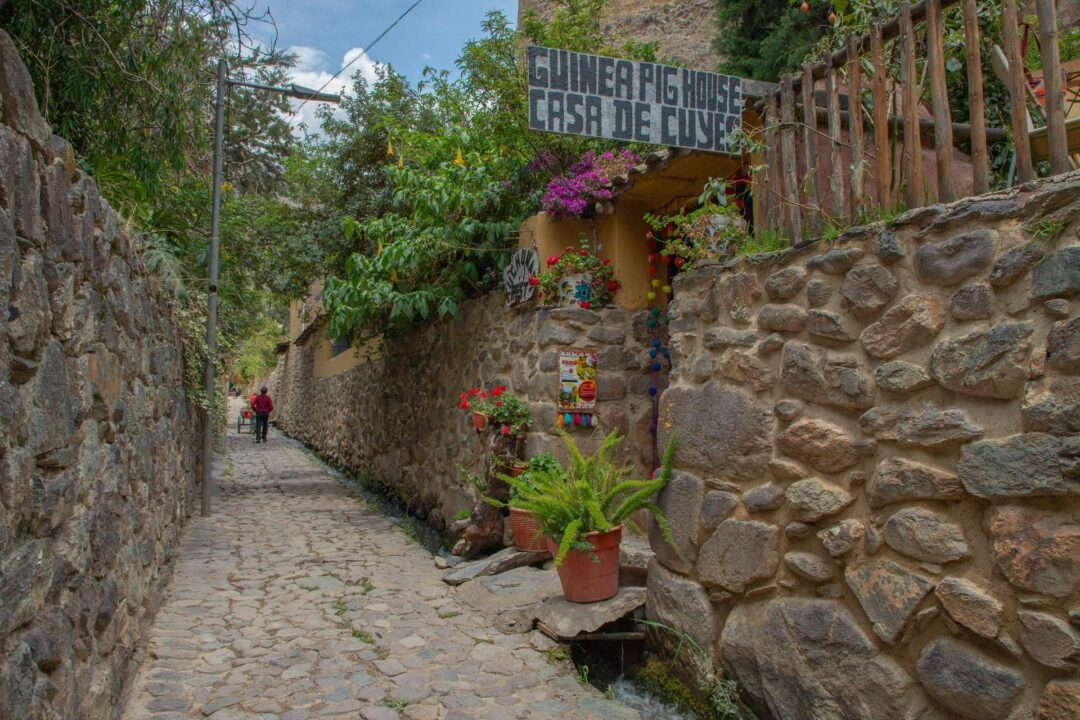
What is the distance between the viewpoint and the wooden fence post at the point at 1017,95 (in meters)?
2.29

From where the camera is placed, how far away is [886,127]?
2799 millimetres

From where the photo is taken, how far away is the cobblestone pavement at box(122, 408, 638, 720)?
10.5 ft

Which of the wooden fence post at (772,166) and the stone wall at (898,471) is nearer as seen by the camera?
the stone wall at (898,471)

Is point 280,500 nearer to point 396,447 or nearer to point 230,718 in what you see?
point 396,447

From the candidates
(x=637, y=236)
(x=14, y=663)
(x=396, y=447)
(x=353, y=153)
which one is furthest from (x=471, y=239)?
Answer: (x=14, y=663)

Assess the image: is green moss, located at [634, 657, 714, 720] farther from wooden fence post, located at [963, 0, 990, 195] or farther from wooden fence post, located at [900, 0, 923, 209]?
wooden fence post, located at [963, 0, 990, 195]

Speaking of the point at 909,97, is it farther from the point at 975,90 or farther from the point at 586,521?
the point at 586,521

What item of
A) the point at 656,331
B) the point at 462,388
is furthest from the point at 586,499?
the point at 462,388

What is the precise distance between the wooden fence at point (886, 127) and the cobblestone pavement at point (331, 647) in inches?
90.5

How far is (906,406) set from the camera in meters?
2.41

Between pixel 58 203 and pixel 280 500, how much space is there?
24.6 ft

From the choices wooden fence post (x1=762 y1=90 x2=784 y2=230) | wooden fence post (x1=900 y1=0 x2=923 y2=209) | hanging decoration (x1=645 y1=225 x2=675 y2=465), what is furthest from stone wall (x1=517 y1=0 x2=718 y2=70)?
wooden fence post (x1=900 y1=0 x2=923 y2=209)

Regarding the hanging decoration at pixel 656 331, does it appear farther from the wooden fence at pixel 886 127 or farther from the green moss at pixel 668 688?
the green moss at pixel 668 688

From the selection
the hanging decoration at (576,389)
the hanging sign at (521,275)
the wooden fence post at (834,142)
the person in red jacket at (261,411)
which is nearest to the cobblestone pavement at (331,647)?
the hanging decoration at (576,389)
